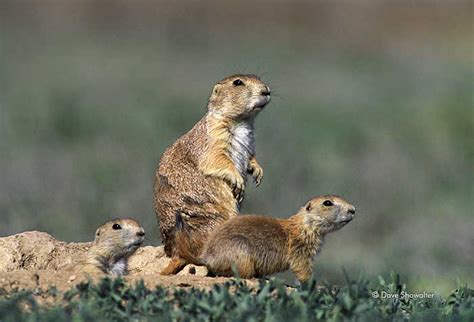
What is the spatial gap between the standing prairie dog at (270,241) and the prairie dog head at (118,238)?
402 mm

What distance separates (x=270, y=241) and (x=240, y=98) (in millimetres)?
1436

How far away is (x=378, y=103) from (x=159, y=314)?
17.5 metres

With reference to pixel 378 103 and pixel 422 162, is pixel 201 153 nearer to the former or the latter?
pixel 422 162

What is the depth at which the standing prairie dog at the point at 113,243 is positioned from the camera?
886cm

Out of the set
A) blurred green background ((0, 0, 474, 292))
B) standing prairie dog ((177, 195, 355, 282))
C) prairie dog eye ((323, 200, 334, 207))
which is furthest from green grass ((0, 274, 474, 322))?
blurred green background ((0, 0, 474, 292))

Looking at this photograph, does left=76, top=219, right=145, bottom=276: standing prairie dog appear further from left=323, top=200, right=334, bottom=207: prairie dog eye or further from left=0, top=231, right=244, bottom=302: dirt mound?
left=323, top=200, right=334, bottom=207: prairie dog eye

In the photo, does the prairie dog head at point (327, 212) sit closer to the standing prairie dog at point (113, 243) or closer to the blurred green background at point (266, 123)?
the standing prairie dog at point (113, 243)

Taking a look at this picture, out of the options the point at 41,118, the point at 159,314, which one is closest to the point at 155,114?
the point at 41,118

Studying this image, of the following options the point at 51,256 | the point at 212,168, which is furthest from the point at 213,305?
the point at 51,256

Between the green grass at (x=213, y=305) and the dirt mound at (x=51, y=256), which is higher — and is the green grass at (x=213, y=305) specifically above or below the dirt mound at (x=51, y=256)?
below

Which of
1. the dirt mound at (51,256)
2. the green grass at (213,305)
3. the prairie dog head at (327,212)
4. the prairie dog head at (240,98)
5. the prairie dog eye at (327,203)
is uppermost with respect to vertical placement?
the prairie dog head at (240,98)

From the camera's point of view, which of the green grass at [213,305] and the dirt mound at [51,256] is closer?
the green grass at [213,305]

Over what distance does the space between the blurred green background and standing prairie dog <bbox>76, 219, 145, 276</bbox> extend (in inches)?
129

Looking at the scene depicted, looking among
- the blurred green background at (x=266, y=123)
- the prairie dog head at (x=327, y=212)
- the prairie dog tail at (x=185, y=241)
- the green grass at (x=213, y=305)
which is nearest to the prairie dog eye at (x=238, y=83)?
the prairie dog head at (x=327, y=212)
